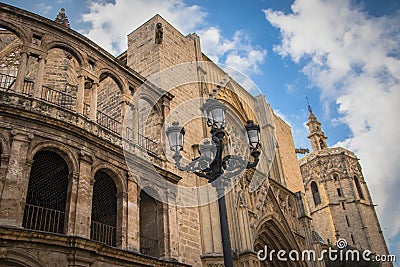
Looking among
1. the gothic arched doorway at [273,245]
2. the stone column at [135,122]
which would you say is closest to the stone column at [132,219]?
the stone column at [135,122]

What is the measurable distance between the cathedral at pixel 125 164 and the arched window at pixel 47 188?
0.03m

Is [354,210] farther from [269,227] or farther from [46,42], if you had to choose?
[46,42]

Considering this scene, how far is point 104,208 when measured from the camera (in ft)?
35.1

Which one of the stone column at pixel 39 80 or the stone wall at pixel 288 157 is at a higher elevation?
the stone wall at pixel 288 157

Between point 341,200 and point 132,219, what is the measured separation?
37.8 metres

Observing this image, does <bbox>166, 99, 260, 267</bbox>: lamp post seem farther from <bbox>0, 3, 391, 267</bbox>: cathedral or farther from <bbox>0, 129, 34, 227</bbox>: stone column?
<bbox>0, 129, 34, 227</bbox>: stone column

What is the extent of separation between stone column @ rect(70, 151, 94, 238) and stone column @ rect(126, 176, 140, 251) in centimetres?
107

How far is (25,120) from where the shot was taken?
27.0 ft

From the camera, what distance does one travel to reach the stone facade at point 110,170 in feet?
25.9

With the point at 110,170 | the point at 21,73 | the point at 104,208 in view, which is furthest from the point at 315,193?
the point at 21,73

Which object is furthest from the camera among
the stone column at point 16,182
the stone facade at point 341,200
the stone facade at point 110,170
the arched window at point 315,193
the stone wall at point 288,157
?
the arched window at point 315,193

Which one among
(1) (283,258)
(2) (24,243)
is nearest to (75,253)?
(2) (24,243)

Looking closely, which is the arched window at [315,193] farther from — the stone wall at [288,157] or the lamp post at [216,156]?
the lamp post at [216,156]

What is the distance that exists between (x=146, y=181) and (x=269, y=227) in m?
5.71
